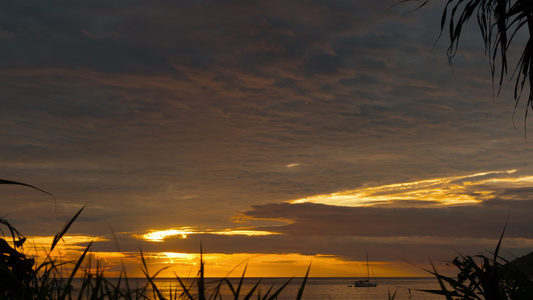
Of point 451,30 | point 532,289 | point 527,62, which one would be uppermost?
point 451,30

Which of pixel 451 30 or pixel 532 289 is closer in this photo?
pixel 532 289

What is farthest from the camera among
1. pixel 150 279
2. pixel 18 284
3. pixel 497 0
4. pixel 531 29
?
pixel 497 0

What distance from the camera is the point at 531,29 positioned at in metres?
7.13

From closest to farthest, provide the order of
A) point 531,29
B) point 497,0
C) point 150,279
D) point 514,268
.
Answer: point 150,279 < point 514,268 < point 531,29 < point 497,0

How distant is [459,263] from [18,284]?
11.1ft

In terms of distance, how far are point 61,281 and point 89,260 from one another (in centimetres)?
51

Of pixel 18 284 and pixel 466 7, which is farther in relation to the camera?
pixel 466 7

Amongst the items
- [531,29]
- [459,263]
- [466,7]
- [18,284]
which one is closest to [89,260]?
[18,284]

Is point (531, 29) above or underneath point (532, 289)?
above

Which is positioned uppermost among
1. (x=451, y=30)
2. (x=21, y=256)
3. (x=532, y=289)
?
(x=451, y=30)

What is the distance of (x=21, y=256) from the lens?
2.98 metres

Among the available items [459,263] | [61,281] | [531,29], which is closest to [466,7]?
[531,29]

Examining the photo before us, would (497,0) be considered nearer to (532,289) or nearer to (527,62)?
(527,62)

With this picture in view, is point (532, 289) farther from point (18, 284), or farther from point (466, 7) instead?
point (466, 7)
